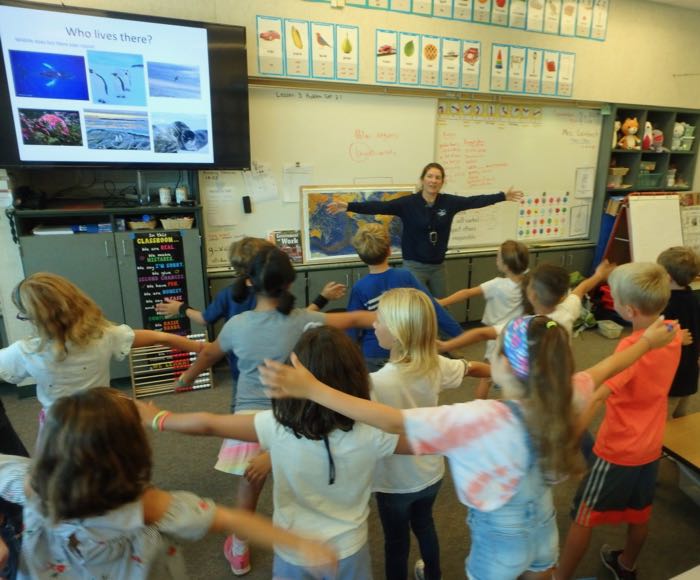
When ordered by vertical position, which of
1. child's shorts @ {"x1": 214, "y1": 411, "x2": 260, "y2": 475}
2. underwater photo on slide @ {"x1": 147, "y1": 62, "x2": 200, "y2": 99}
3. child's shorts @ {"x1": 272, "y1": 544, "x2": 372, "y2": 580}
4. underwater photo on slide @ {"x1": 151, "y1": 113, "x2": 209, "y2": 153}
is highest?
underwater photo on slide @ {"x1": 147, "y1": 62, "x2": 200, "y2": 99}

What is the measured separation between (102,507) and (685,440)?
2180 mm

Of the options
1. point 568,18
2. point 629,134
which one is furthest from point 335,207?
point 629,134

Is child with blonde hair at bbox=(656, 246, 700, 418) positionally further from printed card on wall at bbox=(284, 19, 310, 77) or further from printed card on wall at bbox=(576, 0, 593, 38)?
printed card on wall at bbox=(576, 0, 593, 38)

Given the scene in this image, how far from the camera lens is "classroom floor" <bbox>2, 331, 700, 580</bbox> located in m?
1.87

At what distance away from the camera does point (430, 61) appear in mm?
3982

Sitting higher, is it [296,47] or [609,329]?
[296,47]

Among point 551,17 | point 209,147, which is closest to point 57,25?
point 209,147

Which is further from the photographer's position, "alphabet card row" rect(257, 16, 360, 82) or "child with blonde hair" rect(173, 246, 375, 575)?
"alphabet card row" rect(257, 16, 360, 82)

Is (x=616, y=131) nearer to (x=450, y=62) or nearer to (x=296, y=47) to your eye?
(x=450, y=62)

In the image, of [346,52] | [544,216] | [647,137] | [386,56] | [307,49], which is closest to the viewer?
[307,49]

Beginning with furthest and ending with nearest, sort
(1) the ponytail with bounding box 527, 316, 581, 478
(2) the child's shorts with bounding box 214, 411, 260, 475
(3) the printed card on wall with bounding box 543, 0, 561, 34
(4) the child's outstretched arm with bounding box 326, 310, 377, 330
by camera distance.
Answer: (3) the printed card on wall with bounding box 543, 0, 561, 34
(4) the child's outstretched arm with bounding box 326, 310, 377, 330
(2) the child's shorts with bounding box 214, 411, 260, 475
(1) the ponytail with bounding box 527, 316, 581, 478

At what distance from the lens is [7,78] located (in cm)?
269

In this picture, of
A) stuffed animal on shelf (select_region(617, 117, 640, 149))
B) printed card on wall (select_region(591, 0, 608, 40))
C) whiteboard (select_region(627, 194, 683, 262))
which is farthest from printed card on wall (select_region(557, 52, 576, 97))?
whiteboard (select_region(627, 194, 683, 262))

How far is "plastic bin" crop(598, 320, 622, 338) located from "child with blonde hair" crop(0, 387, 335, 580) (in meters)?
4.48
